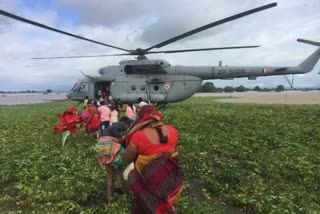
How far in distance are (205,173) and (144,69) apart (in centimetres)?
1551

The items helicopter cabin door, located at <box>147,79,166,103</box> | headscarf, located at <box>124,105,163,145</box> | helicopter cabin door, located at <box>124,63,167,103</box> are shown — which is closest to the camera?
headscarf, located at <box>124,105,163,145</box>

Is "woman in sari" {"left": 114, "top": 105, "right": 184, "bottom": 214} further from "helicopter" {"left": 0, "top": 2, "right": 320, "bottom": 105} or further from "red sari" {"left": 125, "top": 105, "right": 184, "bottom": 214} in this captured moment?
"helicopter" {"left": 0, "top": 2, "right": 320, "bottom": 105}

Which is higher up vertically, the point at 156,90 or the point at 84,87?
the point at 84,87

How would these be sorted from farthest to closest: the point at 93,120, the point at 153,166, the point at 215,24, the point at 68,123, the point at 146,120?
1. the point at 215,24
2. the point at 93,120
3. the point at 68,123
4. the point at 146,120
5. the point at 153,166

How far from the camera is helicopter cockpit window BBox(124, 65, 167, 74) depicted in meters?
24.1

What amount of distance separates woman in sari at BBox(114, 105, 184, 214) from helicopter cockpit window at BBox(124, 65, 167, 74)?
1948 centimetres

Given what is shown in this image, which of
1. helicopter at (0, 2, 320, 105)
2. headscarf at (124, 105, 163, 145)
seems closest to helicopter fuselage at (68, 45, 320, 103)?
helicopter at (0, 2, 320, 105)

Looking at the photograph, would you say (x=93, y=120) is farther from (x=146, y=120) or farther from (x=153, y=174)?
(x=153, y=174)

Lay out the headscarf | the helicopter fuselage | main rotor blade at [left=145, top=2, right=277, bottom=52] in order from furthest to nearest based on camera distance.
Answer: the helicopter fuselage < main rotor blade at [left=145, top=2, right=277, bottom=52] < the headscarf

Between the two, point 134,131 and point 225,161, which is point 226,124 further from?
point 134,131

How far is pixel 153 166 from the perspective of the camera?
15.1ft

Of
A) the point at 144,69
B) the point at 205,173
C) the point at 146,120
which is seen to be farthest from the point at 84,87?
the point at 146,120

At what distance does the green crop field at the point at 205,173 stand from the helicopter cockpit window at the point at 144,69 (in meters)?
9.14

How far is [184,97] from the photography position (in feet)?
83.9
